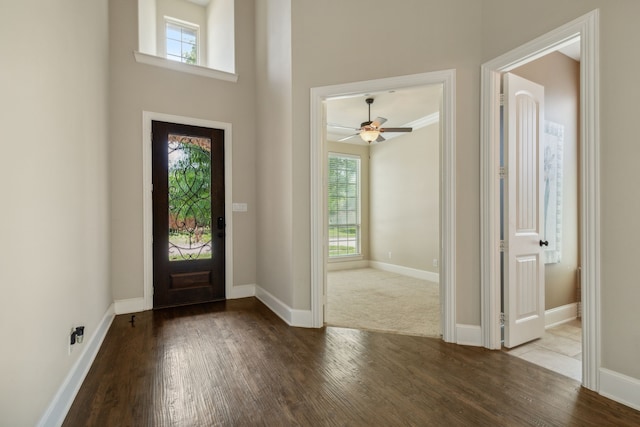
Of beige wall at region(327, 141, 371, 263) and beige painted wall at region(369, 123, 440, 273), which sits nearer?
beige painted wall at region(369, 123, 440, 273)

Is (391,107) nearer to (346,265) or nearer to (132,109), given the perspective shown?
(346,265)

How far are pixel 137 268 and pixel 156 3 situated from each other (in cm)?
389

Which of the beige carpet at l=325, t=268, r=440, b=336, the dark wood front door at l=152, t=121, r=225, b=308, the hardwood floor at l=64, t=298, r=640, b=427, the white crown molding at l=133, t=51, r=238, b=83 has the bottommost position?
the beige carpet at l=325, t=268, r=440, b=336

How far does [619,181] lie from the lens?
1896mm

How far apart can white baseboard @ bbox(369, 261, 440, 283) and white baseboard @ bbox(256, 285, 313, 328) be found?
3192 millimetres

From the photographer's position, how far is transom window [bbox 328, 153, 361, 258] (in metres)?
7.00

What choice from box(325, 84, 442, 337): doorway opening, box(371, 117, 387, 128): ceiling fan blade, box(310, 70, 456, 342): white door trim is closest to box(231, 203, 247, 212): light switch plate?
box(325, 84, 442, 337): doorway opening

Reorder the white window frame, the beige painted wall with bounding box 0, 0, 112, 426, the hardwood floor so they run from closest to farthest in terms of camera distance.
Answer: the beige painted wall with bounding box 0, 0, 112, 426
the hardwood floor
the white window frame

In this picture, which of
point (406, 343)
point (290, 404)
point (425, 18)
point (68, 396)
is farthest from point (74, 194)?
point (425, 18)

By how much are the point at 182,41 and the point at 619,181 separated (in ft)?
18.1

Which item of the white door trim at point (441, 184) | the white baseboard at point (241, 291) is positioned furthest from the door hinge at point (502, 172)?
the white baseboard at point (241, 291)

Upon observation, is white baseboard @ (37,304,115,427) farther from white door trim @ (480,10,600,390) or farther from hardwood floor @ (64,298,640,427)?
white door trim @ (480,10,600,390)

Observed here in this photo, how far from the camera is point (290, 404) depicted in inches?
75.7

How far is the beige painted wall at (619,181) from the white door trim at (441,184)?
1001mm
